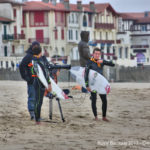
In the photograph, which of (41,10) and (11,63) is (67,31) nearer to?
(41,10)

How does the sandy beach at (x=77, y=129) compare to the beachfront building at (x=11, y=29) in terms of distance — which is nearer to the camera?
the sandy beach at (x=77, y=129)

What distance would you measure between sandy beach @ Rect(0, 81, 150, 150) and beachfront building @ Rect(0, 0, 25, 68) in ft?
166

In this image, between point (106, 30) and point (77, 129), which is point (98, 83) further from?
point (106, 30)

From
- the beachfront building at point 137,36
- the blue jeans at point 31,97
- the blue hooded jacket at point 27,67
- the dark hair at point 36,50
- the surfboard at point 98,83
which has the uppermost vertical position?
the dark hair at point 36,50

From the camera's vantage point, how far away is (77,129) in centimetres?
1104

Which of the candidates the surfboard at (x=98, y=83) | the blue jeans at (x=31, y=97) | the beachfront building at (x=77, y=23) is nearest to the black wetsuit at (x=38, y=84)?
the blue jeans at (x=31, y=97)

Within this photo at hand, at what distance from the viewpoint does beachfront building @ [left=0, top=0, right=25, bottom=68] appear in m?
67.8

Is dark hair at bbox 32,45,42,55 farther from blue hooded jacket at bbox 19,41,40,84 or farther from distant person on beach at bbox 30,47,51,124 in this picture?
blue hooded jacket at bbox 19,41,40,84

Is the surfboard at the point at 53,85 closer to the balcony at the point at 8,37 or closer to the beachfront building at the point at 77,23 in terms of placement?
the balcony at the point at 8,37

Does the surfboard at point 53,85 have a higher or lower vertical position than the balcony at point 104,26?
higher

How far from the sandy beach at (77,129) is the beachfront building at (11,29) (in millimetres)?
50736

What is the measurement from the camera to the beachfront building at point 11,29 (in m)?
67.8

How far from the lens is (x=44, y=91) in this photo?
467 inches

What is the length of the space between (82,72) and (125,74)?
1224 inches
